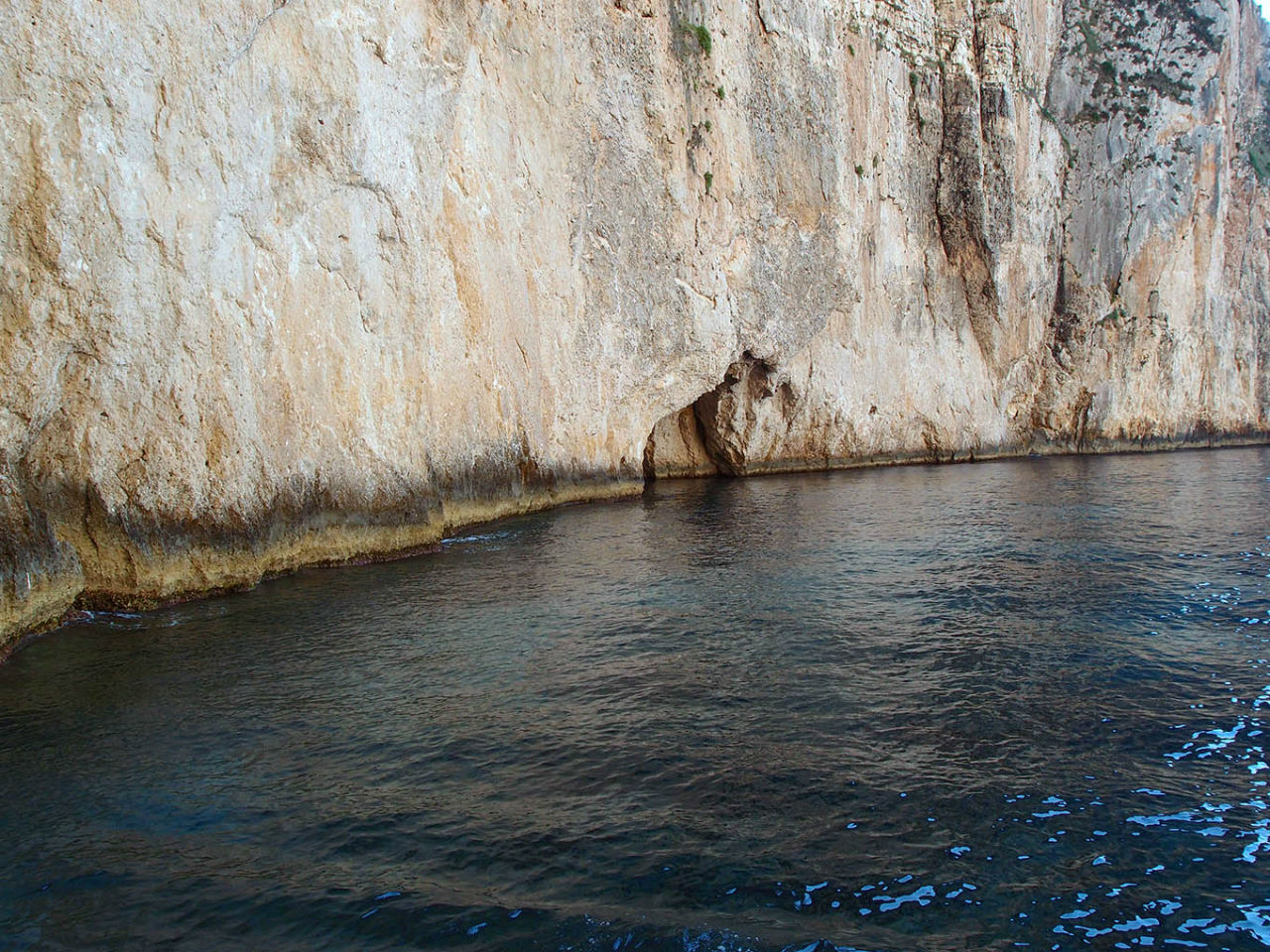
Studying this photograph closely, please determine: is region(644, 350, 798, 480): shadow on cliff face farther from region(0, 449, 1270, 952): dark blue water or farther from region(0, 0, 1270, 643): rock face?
region(0, 449, 1270, 952): dark blue water

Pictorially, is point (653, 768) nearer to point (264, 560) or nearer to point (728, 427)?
point (264, 560)

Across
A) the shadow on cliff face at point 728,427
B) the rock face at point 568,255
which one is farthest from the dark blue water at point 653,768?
the shadow on cliff face at point 728,427

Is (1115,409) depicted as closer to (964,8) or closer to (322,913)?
(964,8)

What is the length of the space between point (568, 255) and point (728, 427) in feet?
40.0

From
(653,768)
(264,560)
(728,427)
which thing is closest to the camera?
(653,768)

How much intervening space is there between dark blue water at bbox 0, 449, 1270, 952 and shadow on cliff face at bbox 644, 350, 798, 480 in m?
20.0

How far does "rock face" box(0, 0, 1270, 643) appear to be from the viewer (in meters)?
10.9

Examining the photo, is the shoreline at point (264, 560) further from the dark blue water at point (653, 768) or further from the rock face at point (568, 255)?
the dark blue water at point (653, 768)

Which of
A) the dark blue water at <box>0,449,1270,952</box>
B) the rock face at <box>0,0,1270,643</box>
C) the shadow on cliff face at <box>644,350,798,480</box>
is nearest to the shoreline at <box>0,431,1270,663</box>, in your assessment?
the rock face at <box>0,0,1270,643</box>

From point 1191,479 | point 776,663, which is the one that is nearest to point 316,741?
point 776,663

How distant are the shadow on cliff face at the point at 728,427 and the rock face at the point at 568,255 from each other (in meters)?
0.17

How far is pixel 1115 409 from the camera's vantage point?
45.5 metres

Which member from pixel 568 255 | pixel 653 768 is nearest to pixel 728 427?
pixel 568 255

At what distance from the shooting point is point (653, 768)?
648 cm
